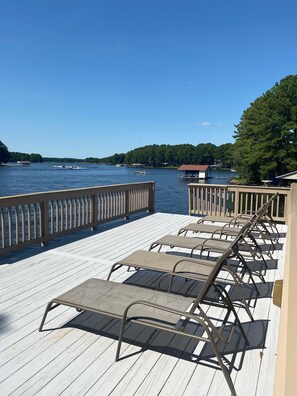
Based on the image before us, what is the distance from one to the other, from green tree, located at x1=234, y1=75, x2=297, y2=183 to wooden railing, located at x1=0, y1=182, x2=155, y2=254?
27.0m

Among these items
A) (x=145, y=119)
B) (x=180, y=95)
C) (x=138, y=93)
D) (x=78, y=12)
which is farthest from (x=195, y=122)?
(x=78, y=12)

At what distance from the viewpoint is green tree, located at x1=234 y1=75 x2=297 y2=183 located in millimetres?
31344

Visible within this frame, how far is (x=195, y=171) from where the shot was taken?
75625mm

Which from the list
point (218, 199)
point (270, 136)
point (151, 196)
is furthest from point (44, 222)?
point (270, 136)

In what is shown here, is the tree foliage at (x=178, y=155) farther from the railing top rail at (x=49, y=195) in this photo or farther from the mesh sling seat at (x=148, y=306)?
the mesh sling seat at (x=148, y=306)

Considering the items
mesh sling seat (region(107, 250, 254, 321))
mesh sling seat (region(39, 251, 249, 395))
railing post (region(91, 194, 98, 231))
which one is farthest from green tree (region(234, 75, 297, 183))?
mesh sling seat (region(39, 251, 249, 395))

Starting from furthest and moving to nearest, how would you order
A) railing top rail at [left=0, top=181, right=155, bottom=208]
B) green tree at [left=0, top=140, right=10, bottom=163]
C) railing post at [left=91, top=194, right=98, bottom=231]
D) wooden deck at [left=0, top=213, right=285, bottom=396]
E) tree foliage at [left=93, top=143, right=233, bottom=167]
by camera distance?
tree foliage at [left=93, top=143, right=233, bottom=167] → green tree at [left=0, top=140, right=10, bottom=163] → railing post at [left=91, top=194, right=98, bottom=231] → railing top rail at [left=0, top=181, right=155, bottom=208] → wooden deck at [left=0, top=213, right=285, bottom=396]

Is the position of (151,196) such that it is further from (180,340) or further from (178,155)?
(178,155)

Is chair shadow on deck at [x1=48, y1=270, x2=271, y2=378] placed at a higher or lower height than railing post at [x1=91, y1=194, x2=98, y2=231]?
lower

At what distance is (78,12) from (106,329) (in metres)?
12.1

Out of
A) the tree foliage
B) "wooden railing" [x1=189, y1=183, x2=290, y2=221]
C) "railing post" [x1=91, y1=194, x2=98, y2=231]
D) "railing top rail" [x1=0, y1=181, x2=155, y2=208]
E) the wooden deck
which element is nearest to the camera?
the wooden deck

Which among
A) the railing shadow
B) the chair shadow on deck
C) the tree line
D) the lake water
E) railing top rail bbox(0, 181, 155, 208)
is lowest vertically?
the lake water

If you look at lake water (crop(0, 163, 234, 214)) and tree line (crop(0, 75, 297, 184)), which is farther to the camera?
tree line (crop(0, 75, 297, 184))

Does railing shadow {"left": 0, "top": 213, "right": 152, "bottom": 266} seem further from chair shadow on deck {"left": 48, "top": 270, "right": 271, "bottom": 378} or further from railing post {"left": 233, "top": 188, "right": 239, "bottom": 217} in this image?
railing post {"left": 233, "top": 188, "right": 239, "bottom": 217}
